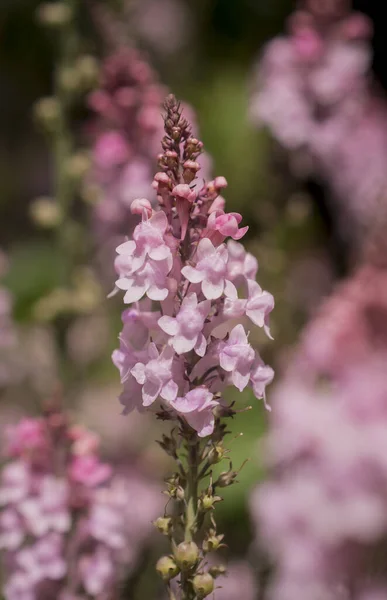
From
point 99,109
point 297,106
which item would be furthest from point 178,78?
point 99,109

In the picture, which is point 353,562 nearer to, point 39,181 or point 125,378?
point 125,378

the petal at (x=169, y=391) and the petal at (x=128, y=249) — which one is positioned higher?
the petal at (x=128, y=249)

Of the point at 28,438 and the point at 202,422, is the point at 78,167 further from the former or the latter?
the point at 202,422

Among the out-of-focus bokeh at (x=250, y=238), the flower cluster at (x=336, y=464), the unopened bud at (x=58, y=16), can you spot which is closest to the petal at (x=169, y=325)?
the out-of-focus bokeh at (x=250, y=238)

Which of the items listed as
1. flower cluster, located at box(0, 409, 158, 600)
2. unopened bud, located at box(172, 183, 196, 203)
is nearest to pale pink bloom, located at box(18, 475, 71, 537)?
flower cluster, located at box(0, 409, 158, 600)

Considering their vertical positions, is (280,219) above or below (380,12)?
below

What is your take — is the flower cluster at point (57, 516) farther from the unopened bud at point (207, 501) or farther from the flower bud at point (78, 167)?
the flower bud at point (78, 167)

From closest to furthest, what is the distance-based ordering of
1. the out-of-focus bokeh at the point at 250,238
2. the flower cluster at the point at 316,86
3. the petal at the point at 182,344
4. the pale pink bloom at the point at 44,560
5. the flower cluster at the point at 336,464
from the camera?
the petal at the point at 182,344 → the pale pink bloom at the point at 44,560 → the flower cluster at the point at 336,464 → the out-of-focus bokeh at the point at 250,238 → the flower cluster at the point at 316,86
